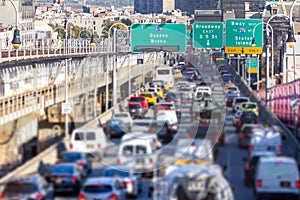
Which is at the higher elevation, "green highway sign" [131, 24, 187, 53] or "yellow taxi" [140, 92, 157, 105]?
"green highway sign" [131, 24, 187, 53]

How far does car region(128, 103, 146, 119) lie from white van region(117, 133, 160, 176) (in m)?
11.8

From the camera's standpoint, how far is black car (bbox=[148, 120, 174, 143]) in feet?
69.6

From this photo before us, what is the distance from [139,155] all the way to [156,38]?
87.2 ft

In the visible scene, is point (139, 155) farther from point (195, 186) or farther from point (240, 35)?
point (240, 35)

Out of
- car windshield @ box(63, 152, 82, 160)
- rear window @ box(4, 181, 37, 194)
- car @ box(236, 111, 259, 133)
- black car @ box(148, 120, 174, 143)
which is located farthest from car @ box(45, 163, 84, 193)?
car @ box(236, 111, 259, 133)

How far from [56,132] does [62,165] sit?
9.85 metres

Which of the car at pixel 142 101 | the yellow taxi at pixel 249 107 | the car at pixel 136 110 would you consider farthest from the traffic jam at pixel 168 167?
the car at pixel 142 101

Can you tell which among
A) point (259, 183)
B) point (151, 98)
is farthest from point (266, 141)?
point (151, 98)

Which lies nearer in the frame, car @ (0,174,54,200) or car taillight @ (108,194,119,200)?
car taillight @ (108,194,119,200)

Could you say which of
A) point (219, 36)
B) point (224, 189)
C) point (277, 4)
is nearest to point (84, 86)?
point (219, 36)

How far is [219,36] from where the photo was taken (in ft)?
141

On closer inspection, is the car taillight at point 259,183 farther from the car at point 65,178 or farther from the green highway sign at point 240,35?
the green highway sign at point 240,35

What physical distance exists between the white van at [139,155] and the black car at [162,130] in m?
2.75

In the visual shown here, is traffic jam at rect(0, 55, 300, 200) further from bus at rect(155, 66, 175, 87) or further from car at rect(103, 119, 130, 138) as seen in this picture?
bus at rect(155, 66, 175, 87)
